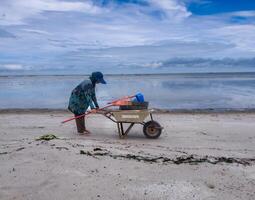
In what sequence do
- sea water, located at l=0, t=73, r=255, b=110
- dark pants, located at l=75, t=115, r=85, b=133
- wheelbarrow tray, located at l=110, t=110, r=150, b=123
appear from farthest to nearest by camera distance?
sea water, located at l=0, t=73, r=255, b=110, dark pants, located at l=75, t=115, r=85, b=133, wheelbarrow tray, located at l=110, t=110, r=150, b=123

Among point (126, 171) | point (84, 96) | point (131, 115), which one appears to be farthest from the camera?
point (84, 96)

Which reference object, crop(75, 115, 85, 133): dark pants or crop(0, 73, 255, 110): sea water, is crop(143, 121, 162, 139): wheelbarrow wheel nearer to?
crop(75, 115, 85, 133): dark pants

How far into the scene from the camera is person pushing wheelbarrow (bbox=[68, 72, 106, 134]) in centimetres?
812

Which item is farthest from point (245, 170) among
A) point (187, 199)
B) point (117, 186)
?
point (117, 186)

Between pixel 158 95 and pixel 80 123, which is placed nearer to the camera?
pixel 80 123

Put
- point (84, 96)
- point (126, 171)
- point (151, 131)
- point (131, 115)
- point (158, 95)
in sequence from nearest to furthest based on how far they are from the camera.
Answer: point (126, 171), point (131, 115), point (151, 131), point (84, 96), point (158, 95)

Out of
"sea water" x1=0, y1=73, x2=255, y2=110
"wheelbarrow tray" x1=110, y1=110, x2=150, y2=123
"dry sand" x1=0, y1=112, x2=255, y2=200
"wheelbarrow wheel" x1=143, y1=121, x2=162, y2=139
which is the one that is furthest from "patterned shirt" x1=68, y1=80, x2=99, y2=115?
"sea water" x1=0, y1=73, x2=255, y2=110

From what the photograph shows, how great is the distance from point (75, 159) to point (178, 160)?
162 centimetres

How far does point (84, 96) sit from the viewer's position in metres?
8.36

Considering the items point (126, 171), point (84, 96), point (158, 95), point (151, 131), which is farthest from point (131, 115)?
point (158, 95)

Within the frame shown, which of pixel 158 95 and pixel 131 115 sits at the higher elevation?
pixel 158 95

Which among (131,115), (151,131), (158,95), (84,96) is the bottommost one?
(151,131)

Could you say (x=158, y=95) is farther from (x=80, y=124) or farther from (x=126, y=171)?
(x=126, y=171)

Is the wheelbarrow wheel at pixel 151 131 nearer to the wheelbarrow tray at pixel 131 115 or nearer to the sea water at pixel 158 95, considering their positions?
the wheelbarrow tray at pixel 131 115
